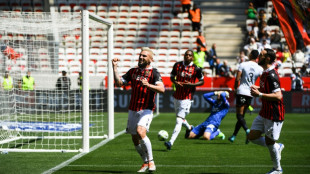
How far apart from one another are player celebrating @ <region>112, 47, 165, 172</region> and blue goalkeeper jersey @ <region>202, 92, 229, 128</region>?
5.11 metres

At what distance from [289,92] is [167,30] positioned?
9415mm

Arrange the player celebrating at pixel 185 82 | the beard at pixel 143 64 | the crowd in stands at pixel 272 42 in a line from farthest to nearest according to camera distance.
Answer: the crowd in stands at pixel 272 42 → the player celebrating at pixel 185 82 → the beard at pixel 143 64

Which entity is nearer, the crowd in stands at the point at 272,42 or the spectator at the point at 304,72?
the spectator at the point at 304,72

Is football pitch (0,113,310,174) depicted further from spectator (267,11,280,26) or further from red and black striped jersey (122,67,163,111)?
spectator (267,11,280,26)

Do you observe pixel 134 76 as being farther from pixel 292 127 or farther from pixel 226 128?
pixel 292 127

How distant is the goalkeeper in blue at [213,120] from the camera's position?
13.7 meters

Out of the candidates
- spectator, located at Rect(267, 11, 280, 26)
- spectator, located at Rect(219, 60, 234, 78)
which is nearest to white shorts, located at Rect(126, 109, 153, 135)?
spectator, located at Rect(219, 60, 234, 78)

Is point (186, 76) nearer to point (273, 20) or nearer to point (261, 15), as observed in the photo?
point (261, 15)

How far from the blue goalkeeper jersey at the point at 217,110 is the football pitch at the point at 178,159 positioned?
0.52 meters

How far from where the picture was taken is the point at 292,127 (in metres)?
17.4

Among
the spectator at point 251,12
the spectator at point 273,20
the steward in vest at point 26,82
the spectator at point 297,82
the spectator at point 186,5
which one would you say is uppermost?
the spectator at point 186,5

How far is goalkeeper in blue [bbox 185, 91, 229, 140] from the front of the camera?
45.1ft

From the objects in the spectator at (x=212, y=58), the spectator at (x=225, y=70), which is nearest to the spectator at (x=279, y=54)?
the spectator at (x=225, y=70)

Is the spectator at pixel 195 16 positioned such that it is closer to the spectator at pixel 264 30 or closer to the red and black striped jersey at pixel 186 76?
the spectator at pixel 264 30
